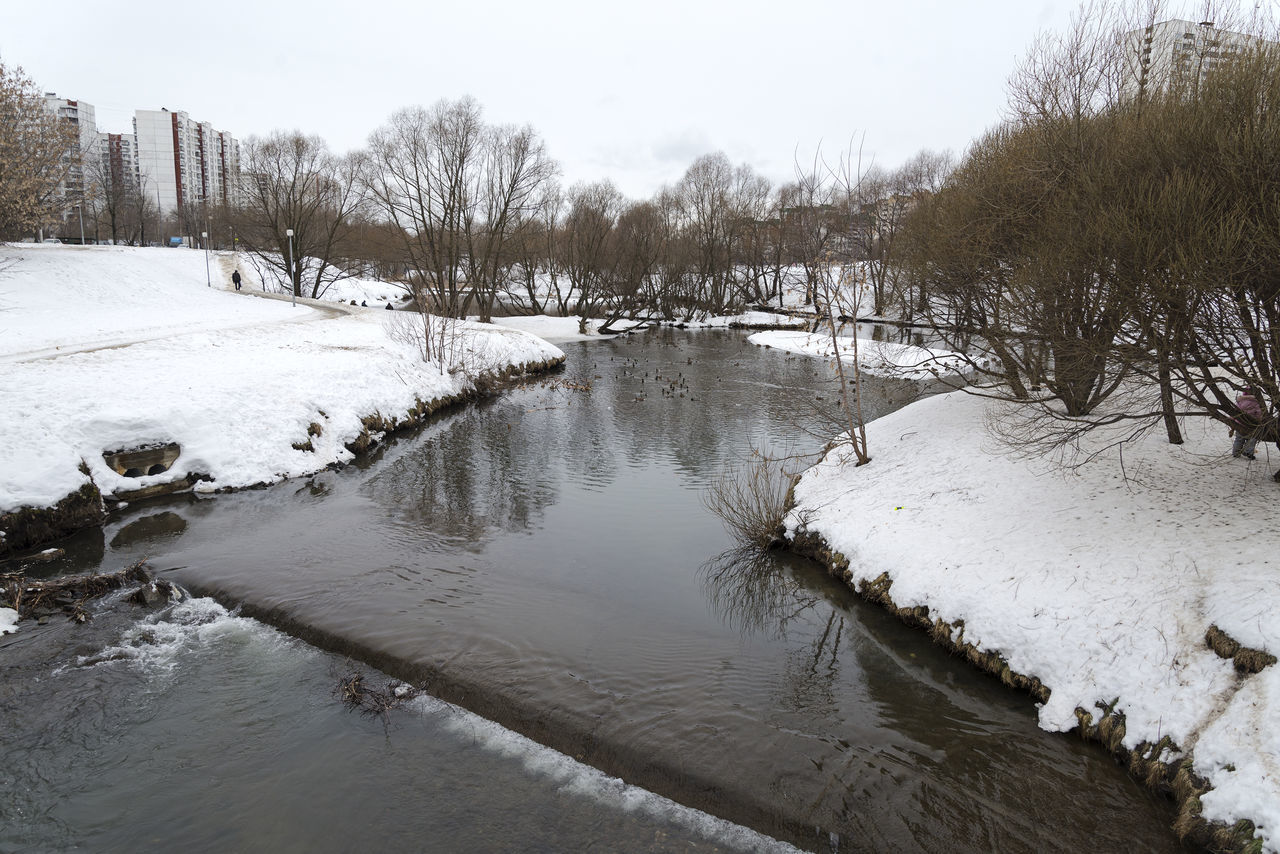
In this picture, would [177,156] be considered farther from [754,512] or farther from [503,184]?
[754,512]

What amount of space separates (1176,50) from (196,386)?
62.8ft

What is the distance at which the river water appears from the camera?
5715mm

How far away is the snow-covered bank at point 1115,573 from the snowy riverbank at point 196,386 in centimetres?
1150

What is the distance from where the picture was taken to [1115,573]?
758cm

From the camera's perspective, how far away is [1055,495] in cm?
958

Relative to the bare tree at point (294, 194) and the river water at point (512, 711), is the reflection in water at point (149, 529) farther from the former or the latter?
the bare tree at point (294, 194)

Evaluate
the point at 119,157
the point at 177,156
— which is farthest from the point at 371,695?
the point at 177,156

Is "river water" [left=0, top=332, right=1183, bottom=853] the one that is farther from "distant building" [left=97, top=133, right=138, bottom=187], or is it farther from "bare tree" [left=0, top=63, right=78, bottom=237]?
"distant building" [left=97, top=133, right=138, bottom=187]

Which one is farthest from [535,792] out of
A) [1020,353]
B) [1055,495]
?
[1020,353]

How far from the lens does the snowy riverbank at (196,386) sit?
12.4m

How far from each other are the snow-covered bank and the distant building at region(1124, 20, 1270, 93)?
508 cm

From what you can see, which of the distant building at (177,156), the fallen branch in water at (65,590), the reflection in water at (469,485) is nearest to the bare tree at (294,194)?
the reflection in water at (469,485)

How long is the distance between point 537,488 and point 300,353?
38.4 ft

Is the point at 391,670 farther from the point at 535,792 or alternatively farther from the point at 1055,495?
the point at 1055,495
